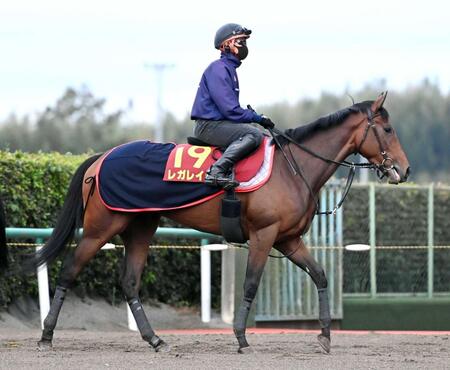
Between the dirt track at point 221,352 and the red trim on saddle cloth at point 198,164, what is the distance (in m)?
1.40

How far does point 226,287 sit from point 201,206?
4.08m

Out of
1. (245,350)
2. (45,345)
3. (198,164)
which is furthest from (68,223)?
(245,350)

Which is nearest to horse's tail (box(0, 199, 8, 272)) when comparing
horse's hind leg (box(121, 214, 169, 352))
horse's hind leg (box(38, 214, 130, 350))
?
horse's hind leg (box(38, 214, 130, 350))

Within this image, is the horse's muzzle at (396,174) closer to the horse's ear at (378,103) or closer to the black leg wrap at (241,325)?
the horse's ear at (378,103)

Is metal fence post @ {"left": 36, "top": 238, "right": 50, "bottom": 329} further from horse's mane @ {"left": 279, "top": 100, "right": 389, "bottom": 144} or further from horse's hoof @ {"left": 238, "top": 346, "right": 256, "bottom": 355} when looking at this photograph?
horse's mane @ {"left": 279, "top": 100, "right": 389, "bottom": 144}

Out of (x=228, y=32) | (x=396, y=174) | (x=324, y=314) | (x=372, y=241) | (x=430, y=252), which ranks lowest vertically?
(x=430, y=252)

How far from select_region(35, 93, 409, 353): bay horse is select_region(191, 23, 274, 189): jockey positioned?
29 centimetres

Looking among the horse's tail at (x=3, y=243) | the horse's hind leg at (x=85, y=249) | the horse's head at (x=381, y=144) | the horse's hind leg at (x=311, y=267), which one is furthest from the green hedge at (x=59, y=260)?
the horse's head at (x=381, y=144)

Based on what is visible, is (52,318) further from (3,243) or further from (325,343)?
(325,343)

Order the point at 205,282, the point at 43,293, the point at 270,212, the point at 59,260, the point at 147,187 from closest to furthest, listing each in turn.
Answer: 1. the point at 270,212
2. the point at 147,187
3. the point at 43,293
4. the point at 59,260
5. the point at 205,282

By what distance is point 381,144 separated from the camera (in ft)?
30.9

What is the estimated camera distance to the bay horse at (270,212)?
9148 millimetres

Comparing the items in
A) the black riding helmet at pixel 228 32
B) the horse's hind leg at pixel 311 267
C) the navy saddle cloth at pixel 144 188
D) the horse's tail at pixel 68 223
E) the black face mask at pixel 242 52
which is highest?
the black riding helmet at pixel 228 32

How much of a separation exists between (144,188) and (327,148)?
61.3 inches
